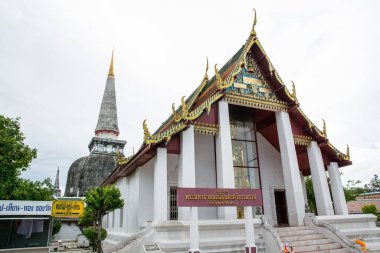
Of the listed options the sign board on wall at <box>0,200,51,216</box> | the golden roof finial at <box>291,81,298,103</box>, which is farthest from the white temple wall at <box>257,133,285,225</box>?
the sign board on wall at <box>0,200,51,216</box>

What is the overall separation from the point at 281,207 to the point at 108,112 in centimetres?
2809

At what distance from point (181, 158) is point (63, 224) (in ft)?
68.4

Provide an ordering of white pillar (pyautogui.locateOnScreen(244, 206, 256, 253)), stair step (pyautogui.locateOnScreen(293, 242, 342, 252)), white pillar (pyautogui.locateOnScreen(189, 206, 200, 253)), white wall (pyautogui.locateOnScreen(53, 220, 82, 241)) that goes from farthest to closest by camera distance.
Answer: white wall (pyautogui.locateOnScreen(53, 220, 82, 241)) → stair step (pyautogui.locateOnScreen(293, 242, 342, 252)) → white pillar (pyautogui.locateOnScreen(244, 206, 256, 253)) → white pillar (pyautogui.locateOnScreen(189, 206, 200, 253))

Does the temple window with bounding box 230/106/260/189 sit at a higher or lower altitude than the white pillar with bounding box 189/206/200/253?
higher

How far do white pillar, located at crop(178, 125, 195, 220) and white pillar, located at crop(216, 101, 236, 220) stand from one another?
1012mm

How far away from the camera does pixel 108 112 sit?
117 ft

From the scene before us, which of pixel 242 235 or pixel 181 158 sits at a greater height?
pixel 181 158

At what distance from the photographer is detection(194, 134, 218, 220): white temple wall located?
10469 millimetres

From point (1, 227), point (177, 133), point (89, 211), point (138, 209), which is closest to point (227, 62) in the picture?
point (177, 133)

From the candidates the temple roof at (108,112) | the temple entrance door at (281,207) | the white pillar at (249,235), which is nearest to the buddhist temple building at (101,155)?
the temple roof at (108,112)

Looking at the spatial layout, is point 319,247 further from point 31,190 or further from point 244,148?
point 31,190

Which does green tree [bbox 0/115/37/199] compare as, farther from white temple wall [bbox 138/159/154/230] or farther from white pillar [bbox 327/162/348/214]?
white pillar [bbox 327/162/348/214]

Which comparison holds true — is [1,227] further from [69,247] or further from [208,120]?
[69,247]

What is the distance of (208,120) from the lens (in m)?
9.56
